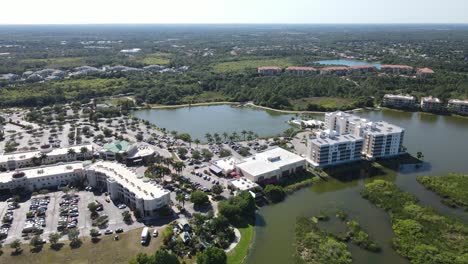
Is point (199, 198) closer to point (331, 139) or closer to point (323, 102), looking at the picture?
point (331, 139)

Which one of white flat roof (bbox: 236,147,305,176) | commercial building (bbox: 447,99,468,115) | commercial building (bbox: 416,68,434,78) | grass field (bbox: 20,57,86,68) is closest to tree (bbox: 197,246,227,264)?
white flat roof (bbox: 236,147,305,176)

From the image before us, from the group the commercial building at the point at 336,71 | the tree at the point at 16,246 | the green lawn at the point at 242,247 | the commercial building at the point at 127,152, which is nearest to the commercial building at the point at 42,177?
the commercial building at the point at 127,152

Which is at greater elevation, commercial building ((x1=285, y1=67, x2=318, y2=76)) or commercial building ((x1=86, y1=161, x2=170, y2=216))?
commercial building ((x1=285, y1=67, x2=318, y2=76))

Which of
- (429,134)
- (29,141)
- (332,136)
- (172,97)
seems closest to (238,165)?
(332,136)

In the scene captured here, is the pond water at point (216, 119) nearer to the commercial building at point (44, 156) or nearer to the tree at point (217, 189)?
the commercial building at point (44, 156)

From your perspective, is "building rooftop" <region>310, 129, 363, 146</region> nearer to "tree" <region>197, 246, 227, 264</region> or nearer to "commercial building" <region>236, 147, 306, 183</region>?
"commercial building" <region>236, 147, 306, 183</region>

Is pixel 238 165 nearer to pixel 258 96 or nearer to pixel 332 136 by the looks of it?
pixel 332 136

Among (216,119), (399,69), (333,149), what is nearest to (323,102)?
(216,119)
